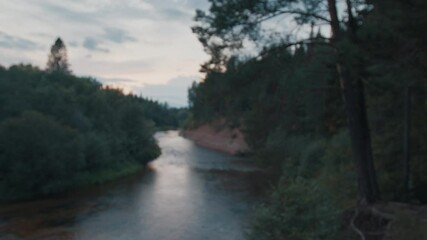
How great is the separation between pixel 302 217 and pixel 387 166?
7.23 meters

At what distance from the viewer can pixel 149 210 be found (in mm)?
21266

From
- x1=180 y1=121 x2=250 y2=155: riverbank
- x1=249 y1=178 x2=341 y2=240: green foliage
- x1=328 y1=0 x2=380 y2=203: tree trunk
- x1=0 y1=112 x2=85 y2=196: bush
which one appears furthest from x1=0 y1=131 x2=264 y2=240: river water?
x1=180 y1=121 x2=250 y2=155: riverbank

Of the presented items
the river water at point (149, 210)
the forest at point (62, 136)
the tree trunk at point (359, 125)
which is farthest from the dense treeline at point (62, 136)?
the tree trunk at point (359, 125)

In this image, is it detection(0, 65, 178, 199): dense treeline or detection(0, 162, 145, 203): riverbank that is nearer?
detection(0, 162, 145, 203): riverbank

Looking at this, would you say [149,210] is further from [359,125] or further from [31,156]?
[359,125]

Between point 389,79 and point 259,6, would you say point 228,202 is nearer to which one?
→ point 259,6

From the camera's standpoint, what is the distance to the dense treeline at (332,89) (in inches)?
329

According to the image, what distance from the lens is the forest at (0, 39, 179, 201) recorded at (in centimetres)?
2691

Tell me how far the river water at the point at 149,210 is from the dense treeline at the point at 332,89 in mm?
3547

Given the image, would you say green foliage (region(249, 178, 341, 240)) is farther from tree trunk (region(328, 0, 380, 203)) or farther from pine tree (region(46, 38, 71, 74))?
pine tree (region(46, 38, 71, 74))

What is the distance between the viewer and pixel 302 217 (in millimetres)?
8328

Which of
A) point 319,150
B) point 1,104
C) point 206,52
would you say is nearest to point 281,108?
point 206,52

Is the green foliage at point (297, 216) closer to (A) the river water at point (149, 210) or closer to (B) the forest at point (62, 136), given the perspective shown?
(A) the river water at point (149, 210)

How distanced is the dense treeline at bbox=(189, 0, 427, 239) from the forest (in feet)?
56.6
